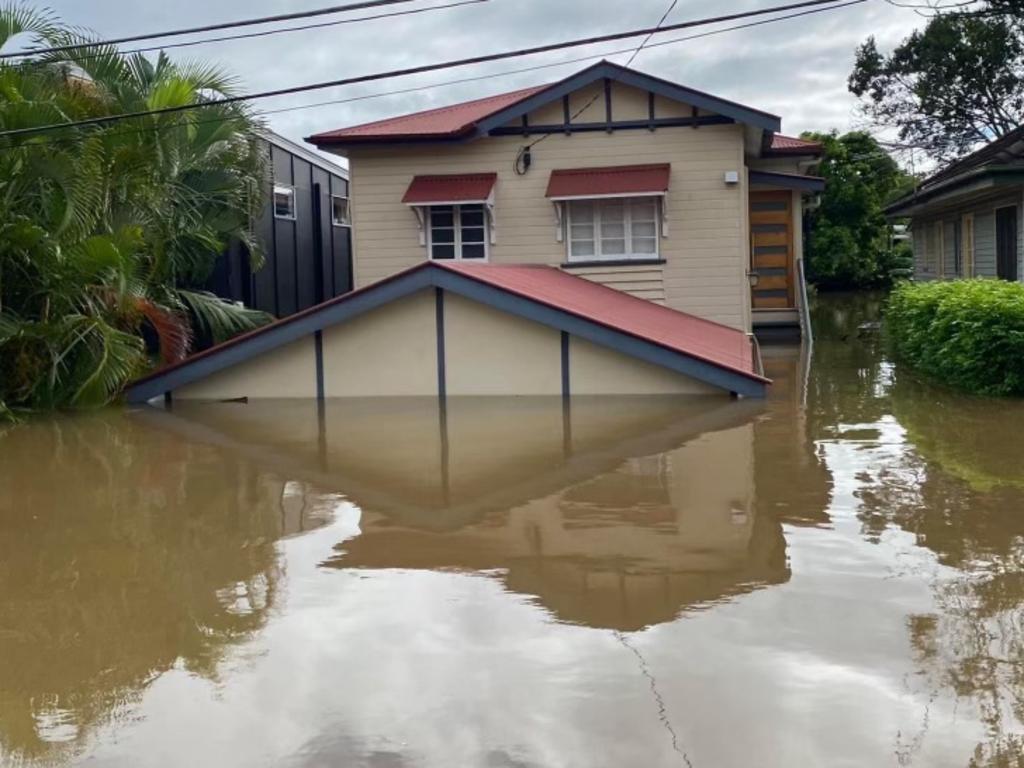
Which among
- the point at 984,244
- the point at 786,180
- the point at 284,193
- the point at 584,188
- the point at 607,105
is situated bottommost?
the point at 984,244

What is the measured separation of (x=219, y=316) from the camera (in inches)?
730

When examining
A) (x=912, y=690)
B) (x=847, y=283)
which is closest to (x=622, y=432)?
(x=912, y=690)

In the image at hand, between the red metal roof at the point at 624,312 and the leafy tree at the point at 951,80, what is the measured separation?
18.0 meters

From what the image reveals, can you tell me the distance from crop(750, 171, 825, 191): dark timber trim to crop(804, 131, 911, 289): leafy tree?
682 inches

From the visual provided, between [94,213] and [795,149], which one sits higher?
[795,149]

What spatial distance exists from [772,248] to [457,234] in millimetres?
7892

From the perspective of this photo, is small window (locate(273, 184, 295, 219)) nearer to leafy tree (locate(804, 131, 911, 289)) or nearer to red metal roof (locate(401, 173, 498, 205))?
red metal roof (locate(401, 173, 498, 205))

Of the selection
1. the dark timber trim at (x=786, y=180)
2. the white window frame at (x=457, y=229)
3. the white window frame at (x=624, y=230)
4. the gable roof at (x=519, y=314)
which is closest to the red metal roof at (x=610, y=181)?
the white window frame at (x=624, y=230)

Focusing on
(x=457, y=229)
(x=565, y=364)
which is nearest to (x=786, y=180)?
(x=457, y=229)

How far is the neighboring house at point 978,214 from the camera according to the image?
19766mm

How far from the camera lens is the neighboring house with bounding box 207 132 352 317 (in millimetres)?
23172

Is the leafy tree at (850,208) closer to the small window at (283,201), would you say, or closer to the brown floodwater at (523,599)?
the small window at (283,201)

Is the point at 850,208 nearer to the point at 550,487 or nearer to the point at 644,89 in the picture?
the point at 644,89

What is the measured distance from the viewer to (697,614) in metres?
6.47
